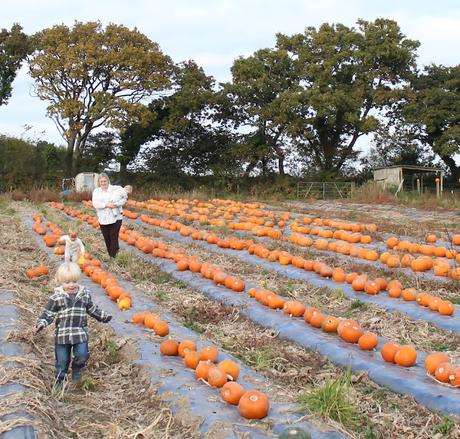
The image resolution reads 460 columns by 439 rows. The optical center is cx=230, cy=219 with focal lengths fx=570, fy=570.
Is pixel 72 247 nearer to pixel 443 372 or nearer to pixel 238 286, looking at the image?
pixel 238 286

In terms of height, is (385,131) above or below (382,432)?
above

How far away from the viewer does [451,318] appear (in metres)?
6.06

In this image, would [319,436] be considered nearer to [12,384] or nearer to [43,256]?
[12,384]

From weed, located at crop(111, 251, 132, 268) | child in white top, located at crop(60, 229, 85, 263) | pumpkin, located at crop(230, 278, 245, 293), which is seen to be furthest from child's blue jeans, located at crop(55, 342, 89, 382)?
weed, located at crop(111, 251, 132, 268)

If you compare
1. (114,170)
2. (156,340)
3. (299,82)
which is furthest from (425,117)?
(156,340)

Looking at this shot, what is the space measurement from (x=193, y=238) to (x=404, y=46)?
2359 cm

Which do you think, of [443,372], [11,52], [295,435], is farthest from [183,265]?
[11,52]

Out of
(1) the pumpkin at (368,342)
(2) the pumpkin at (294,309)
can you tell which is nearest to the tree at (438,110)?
(2) the pumpkin at (294,309)

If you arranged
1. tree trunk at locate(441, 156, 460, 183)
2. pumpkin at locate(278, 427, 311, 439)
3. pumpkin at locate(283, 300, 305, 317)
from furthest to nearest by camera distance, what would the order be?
tree trunk at locate(441, 156, 460, 183) → pumpkin at locate(283, 300, 305, 317) → pumpkin at locate(278, 427, 311, 439)

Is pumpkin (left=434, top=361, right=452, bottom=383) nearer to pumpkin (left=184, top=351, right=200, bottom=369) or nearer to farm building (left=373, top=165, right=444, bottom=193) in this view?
pumpkin (left=184, top=351, right=200, bottom=369)

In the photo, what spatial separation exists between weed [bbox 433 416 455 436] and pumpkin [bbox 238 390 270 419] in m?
1.12

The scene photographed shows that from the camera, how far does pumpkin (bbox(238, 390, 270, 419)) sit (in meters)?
3.72

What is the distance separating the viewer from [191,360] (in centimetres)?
470

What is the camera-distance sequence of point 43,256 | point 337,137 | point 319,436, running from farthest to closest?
1. point 337,137
2. point 43,256
3. point 319,436
